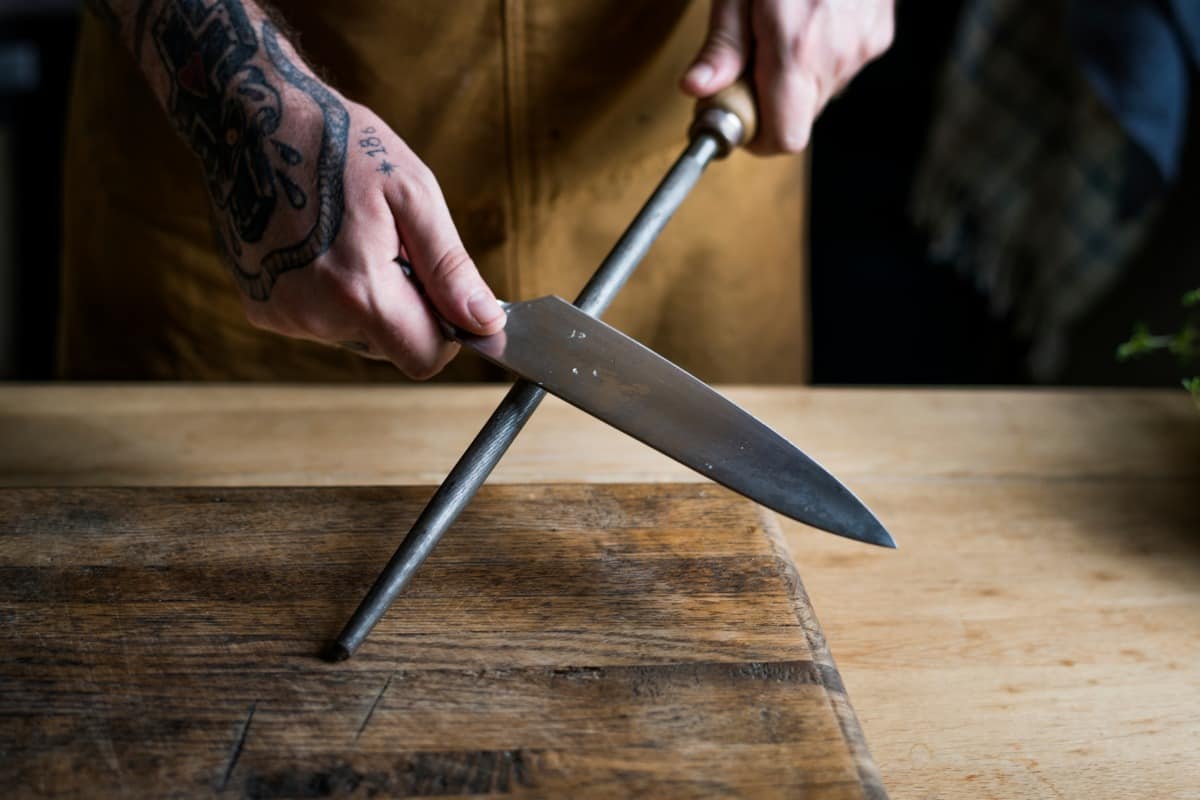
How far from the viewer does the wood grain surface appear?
0.61 metres

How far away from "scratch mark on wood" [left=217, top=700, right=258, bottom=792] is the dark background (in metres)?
1.21

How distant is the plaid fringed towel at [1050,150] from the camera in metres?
1.23

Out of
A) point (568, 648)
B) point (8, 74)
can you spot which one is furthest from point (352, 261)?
point (8, 74)

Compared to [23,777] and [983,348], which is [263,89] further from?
[983,348]

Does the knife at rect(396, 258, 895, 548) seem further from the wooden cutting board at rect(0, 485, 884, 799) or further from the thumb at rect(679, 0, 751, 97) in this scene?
the thumb at rect(679, 0, 751, 97)

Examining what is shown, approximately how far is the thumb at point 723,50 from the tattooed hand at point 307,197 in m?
0.27

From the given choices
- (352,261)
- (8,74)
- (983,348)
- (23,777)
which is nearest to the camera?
(23,777)

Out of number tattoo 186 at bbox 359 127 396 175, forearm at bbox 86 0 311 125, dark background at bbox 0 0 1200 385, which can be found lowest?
dark background at bbox 0 0 1200 385

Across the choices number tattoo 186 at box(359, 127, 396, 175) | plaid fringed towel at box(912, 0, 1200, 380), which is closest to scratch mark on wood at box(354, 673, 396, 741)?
number tattoo 186 at box(359, 127, 396, 175)

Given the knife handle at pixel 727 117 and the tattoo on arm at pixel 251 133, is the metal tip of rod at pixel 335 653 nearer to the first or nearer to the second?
the tattoo on arm at pixel 251 133

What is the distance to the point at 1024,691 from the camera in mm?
644

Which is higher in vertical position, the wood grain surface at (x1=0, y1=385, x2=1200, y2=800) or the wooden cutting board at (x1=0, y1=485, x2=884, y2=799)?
the wooden cutting board at (x1=0, y1=485, x2=884, y2=799)

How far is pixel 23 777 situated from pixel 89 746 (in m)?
0.03

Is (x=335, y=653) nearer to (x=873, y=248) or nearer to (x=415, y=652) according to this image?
(x=415, y=652)
